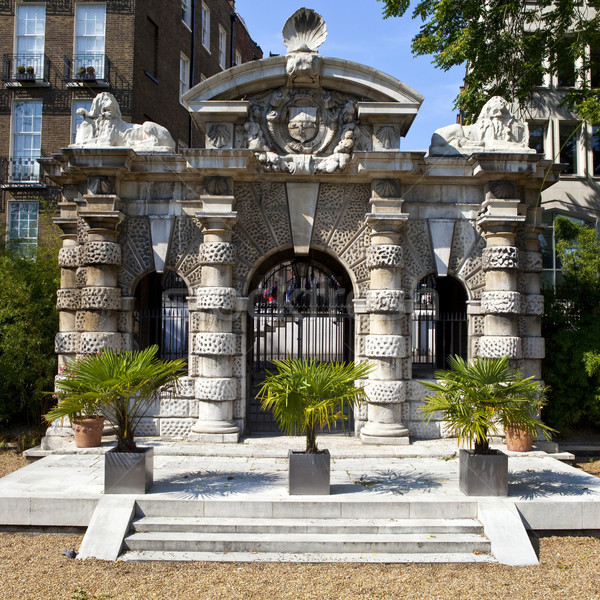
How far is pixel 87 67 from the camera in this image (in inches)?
809

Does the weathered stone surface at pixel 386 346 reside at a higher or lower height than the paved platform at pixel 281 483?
higher

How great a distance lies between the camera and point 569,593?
20.0 ft

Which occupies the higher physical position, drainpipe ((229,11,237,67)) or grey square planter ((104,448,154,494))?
drainpipe ((229,11,237,67))

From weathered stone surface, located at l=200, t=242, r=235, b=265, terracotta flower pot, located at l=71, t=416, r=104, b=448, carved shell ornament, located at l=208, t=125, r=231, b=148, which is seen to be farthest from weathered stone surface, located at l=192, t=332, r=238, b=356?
carved shell ornament, located at l=208, t=125, r=231, b=148

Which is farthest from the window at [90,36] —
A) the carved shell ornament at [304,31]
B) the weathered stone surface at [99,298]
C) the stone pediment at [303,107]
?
the weathered stone surface at [99,298]

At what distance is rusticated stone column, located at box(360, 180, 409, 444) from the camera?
10750 mm

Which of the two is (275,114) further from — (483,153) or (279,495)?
(279,495)

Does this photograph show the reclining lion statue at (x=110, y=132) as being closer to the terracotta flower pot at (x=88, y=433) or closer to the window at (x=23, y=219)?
the terracotta flower pot at (x=88, y=433)

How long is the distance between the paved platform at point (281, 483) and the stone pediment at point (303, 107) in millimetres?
5016

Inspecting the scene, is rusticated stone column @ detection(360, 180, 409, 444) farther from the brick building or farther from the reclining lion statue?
the brick building

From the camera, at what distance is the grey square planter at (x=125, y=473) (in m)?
7.72

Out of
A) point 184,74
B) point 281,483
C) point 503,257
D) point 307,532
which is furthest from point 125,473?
point 184,74

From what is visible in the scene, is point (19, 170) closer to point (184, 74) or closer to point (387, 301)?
point (184, 74)

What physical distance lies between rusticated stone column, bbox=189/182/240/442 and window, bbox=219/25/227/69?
19620 millimetres
